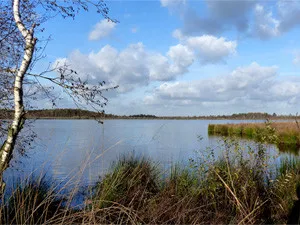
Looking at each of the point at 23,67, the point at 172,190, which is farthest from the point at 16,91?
the point at 172,190

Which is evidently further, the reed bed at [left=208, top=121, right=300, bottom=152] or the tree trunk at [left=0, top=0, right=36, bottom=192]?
the reed bed at [left=208, top=121, right=300, bottom=152]

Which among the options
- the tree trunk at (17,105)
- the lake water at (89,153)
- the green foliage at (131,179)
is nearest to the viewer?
the tree trunk at (17,105)

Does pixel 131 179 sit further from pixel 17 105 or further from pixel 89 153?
pixel 17 105

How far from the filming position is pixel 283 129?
93.2ft

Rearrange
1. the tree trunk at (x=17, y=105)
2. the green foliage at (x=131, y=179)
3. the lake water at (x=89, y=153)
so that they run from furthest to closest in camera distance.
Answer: the green foliage at (x=131, y=179) < the lake water at (x=89, y=153) < the tree trunk at (x=17, y=105)

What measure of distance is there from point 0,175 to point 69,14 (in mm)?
2729

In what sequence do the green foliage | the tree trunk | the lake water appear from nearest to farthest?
the tree trunk < the lake water < the green foliage

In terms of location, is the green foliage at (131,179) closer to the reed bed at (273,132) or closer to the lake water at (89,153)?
the lake water at (89,153)

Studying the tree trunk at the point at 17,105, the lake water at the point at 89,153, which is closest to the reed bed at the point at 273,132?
the lake water at the point at 89,153

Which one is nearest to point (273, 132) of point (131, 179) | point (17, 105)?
point (131, 179)

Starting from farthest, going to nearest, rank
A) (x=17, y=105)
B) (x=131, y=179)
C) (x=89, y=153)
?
(x=89, y=153)
(x=131, y=179)
(x=17, y=105)

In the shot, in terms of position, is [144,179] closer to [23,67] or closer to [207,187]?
[207,187]

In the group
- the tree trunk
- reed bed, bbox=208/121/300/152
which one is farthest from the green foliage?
reed bed, bbox=208/121/300/152

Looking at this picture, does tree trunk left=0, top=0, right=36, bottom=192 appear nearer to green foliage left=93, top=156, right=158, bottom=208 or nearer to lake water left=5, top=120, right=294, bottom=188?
lake water left=5, top=120, right=294, bottom=188
